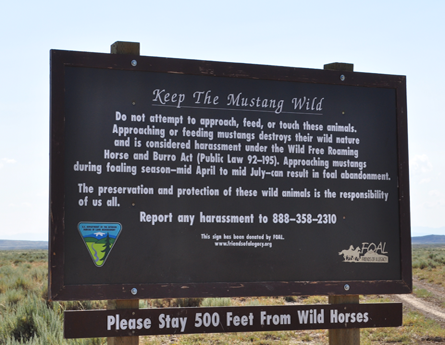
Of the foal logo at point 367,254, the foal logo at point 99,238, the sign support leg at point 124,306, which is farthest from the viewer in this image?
the foal logo at point 367,254

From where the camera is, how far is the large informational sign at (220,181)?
3.82 m

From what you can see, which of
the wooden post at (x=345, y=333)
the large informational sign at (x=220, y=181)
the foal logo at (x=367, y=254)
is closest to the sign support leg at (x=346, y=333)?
the wooden post at (x=345, y=333)

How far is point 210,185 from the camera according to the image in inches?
159

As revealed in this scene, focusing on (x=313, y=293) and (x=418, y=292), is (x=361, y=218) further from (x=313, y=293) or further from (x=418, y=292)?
(x=418, y=292)

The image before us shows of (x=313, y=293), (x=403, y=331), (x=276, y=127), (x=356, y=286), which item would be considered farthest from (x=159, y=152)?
(x=403, y=331)

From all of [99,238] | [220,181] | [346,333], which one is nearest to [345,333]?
[346,333]

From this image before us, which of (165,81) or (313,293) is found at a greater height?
(165,81)

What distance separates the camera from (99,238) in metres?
3.79

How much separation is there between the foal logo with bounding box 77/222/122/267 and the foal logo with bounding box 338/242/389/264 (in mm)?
2041

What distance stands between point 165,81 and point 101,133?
28.3 inches

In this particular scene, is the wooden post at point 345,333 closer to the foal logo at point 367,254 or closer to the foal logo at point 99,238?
the foal logo at point 367,254

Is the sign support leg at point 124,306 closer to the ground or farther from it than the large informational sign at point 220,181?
closer to the ground

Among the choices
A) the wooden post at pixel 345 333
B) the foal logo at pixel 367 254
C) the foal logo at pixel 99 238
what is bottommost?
the wooden post at pixel 345 333

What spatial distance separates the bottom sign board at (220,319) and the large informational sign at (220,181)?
0.62 feet
